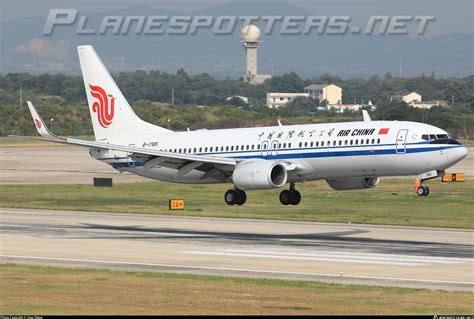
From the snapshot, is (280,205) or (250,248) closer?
(250,248)

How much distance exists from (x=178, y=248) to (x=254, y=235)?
8471 mm

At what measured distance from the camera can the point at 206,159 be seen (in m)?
69.1

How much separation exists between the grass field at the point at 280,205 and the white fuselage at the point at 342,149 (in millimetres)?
9654

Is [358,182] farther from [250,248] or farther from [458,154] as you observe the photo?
[250,248]

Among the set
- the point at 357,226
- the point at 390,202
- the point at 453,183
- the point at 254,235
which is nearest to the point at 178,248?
the point at 254,235

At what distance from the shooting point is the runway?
4819cm

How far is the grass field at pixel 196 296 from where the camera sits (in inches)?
1469

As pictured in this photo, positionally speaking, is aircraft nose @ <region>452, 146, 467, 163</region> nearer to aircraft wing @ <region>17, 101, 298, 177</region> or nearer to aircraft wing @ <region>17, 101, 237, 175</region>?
aircraft wing @ <region>17, 101, 298, 177</region>

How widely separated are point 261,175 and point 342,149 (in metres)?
4.97

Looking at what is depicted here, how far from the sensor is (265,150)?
68.9 metres

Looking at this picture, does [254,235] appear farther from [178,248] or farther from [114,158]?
[114,158]

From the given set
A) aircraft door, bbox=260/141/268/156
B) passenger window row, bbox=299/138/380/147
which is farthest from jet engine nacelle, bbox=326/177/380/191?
aircraft door, bbox=260/141/268/156

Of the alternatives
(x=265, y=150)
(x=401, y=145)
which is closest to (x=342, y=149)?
(x=401, y=145)

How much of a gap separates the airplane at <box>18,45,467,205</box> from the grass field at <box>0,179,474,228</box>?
8542mm
